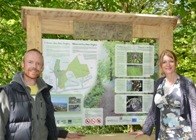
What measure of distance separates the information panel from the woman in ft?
1.59

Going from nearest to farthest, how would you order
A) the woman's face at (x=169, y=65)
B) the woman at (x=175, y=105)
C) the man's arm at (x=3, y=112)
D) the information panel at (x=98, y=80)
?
the man's arm at (x=3, y=112) → the woman at (x=175, y=105) → the woman's face at (x=169, y=65) → the information panel at (x=98, y=80)

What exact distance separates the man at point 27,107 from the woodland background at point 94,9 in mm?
2563

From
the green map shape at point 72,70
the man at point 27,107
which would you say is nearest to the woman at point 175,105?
the green map shape at point 72,70

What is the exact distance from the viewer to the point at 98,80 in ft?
12.4

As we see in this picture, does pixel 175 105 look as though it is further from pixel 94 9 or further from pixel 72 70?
pixel 94 9

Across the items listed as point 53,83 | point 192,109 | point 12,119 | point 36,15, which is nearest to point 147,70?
point 192,109

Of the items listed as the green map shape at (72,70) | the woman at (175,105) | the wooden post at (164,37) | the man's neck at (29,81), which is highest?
the wooden post at (164,37)

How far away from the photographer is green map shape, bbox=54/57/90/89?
11.9 feet

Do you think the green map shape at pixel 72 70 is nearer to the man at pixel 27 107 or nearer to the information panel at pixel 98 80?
the information panel at pixel 98 80

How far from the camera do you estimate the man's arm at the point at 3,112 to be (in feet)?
7.79

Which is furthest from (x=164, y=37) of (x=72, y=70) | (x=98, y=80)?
(x=72, y=70)

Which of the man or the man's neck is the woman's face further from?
the man's neck

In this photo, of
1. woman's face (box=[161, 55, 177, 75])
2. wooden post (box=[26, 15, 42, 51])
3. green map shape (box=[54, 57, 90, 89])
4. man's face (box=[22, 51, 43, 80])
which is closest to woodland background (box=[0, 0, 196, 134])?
woman's face (box=[161, 55, 177, 75])

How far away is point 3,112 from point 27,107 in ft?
0.62
